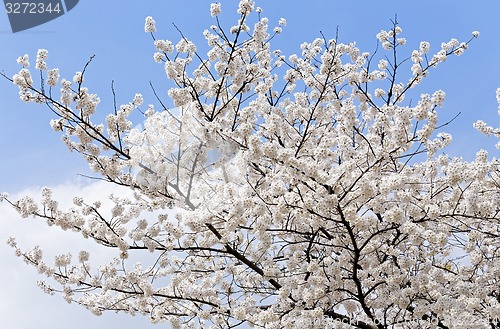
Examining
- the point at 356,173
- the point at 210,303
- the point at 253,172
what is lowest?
the point at 210,303

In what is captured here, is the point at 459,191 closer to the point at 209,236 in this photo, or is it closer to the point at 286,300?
the point at 286,300

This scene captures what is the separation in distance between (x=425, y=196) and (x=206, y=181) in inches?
96.8

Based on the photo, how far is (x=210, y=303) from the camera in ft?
22.8

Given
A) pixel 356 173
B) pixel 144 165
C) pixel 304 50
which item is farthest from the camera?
pixel 304 50

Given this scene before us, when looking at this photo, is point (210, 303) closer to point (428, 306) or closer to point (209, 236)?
point (209, 236)

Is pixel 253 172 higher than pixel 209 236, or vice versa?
pixel 253 172

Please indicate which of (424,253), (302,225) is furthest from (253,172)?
(424,253)

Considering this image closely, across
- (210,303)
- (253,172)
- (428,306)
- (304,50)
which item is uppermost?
(304,50)

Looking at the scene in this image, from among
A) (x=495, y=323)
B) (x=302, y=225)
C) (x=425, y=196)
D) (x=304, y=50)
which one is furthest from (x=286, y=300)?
(x=304, y=50)

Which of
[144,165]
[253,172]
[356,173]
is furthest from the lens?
[253,172]

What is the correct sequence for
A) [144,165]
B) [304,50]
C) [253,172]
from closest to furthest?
1. [144,165]
2. [253,172]
3. [304,50]

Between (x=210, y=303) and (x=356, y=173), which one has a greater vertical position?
(x=356, y=173)

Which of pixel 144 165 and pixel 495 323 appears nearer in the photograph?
pixel 144 165

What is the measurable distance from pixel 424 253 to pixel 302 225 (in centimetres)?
174
